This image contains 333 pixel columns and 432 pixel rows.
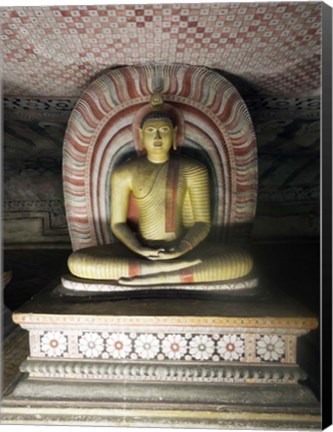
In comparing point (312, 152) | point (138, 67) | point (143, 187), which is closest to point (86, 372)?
point (143, 187)

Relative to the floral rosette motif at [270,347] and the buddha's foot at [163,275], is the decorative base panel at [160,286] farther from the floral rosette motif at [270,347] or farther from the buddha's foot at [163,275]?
the floral rosette motif at [270,347]

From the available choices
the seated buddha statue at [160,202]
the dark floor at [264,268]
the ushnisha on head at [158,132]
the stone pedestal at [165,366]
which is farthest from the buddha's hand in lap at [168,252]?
the dark floor at [264,268]

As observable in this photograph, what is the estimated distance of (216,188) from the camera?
3346 millimetres

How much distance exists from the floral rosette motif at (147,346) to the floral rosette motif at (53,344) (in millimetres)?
428

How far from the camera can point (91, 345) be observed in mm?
2570

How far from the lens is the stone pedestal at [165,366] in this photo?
2396 millimetres

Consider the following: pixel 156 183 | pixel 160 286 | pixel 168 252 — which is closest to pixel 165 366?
pixel 160 286

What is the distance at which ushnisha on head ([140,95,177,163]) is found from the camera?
10.3 ft

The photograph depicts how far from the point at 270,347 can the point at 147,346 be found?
27.2 inches

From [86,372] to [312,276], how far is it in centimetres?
297

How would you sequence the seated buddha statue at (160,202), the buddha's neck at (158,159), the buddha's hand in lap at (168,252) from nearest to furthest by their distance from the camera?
the buddha's hand in lap at (168,252) < the seated buddha statue at (160,202) < the buddha's neck at (158,159)

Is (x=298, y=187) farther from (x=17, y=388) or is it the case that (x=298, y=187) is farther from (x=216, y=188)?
(x=17, y=388)

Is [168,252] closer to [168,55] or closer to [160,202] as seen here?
[160,202]

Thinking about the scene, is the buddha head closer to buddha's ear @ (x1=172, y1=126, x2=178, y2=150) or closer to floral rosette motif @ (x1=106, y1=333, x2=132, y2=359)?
buddha's ear @ (x1=172, y1=126, x2=178, y2=150)
